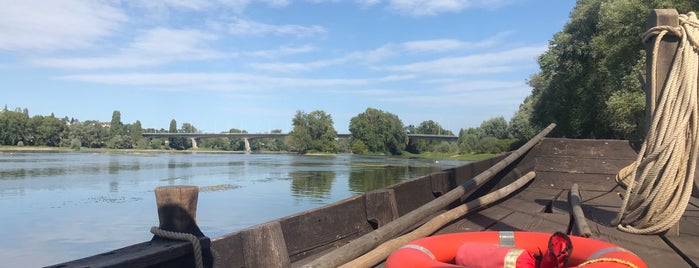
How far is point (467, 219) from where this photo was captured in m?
3.90

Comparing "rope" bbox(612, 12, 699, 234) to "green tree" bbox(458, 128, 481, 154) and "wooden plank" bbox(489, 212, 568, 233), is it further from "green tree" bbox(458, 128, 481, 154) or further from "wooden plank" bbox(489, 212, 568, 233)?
"green tree" bbox(458, 128, 481, 154)

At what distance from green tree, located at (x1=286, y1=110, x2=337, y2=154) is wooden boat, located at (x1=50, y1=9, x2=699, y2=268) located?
69.2 metres

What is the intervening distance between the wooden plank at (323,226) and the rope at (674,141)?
1864 millimetres

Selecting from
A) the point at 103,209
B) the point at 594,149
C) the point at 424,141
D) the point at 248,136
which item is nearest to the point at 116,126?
the point at 248,136

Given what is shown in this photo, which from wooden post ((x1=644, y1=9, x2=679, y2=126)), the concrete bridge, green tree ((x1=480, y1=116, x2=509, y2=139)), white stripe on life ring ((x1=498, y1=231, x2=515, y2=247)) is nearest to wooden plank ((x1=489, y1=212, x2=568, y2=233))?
wooden post ((x1=644, y1=9, x2=679, y2=126))

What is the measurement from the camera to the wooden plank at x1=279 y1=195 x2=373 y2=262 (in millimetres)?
3125

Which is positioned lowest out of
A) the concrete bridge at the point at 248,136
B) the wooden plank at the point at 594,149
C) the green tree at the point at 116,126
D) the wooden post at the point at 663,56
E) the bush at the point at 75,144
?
the wooden plank at the point at 594,149

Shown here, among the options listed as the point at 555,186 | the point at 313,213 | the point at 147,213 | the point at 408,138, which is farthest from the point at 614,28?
the point at 408,138

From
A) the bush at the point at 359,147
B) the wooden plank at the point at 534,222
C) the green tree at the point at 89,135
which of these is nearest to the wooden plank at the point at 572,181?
the wooden plank at the point at 534,222

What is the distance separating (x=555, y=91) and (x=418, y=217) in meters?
23.4

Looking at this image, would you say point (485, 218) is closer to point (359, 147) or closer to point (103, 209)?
point (103, 209)

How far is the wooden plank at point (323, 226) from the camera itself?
3.12 metres

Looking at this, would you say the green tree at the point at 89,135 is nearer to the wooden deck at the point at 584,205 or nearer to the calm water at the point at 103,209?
the calm water at the point at 103,209

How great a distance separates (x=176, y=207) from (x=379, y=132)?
73935 millimetres
